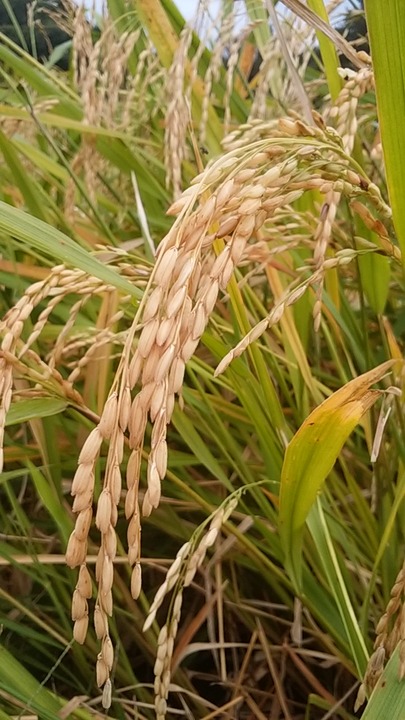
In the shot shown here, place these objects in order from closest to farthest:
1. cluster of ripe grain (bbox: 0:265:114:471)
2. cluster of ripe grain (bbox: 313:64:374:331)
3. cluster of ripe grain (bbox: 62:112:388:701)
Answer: cluster of ripe grain (bbox: 62:112:388:701) → cluster of ripe grain (bbox: 0:265:114:471) → cluster of ripe grain (bbox: 313:64:374:331)

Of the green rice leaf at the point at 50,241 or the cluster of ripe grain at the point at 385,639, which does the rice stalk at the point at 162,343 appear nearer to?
the green rice leaf at the point at 50,241

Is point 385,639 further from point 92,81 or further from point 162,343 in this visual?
point 92,81

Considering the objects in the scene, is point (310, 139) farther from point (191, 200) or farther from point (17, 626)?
point (17, 626)

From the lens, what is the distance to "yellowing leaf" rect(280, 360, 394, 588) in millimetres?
478

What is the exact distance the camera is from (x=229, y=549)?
0.80 metres

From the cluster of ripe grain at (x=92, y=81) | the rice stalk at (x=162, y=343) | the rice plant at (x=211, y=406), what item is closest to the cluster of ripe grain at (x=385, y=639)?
the rice plant at (x=211, y=406)

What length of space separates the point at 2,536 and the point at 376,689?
16.9 inches

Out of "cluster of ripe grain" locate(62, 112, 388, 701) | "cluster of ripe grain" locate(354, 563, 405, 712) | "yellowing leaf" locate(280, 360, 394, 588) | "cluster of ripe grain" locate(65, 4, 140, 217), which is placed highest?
"cluster of ripe grain" locate(65, 4, 140, 217)

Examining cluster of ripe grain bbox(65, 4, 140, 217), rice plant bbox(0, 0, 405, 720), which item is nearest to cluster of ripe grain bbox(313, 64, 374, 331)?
rice plant bbox(0, 0, 405, 720)

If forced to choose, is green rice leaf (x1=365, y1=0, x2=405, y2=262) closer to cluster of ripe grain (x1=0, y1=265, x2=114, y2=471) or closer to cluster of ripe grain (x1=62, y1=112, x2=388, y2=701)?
cluster of ripe grain (x1=62, y1=112, x2=388, y2=701)

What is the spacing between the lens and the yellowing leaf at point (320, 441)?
1.57ft

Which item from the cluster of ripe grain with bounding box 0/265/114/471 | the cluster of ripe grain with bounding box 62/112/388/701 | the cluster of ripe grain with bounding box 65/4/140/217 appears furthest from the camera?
the cluster of ripe grain with bounding box 65/4/140/217

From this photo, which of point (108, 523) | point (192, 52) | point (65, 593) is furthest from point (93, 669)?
point (192, 52)

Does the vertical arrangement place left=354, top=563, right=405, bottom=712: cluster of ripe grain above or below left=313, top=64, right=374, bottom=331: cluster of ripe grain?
below
